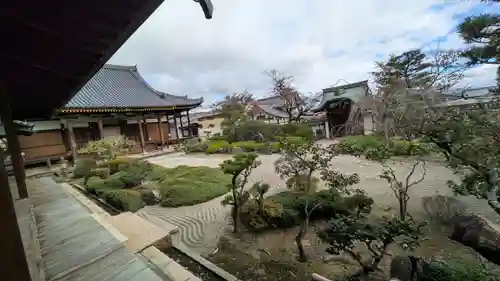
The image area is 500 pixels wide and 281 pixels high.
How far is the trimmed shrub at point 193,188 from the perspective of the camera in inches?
266

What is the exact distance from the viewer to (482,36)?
5.97m

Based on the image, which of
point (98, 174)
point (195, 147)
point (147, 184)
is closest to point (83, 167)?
point (98, 174)

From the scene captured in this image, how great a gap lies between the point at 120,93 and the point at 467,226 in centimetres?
1869

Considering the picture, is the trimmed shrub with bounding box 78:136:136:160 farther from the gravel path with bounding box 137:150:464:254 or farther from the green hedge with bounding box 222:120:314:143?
the green hedge with bounding box 222:120:314:143

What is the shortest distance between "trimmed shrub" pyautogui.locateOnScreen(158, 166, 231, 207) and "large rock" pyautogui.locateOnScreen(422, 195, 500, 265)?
14.0 feet

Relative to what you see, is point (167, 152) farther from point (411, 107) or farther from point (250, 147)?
point (411, 107)

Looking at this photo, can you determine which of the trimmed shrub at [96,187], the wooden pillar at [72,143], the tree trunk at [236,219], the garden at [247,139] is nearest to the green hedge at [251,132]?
the garden at [247,139]

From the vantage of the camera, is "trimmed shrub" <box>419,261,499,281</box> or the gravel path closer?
"trimmed shrub" <box>419,261,499,281</box>

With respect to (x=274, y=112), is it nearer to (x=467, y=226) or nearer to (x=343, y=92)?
(x=343, y=92)

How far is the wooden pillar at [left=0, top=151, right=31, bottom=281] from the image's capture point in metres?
0.98

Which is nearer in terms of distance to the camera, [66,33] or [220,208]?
[66,33]

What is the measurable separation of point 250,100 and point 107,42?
2980cm

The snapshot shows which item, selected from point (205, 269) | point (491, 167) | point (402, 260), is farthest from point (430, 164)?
point (205, 269)

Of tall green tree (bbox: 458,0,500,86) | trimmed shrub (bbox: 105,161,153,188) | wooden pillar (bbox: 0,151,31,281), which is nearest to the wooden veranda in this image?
wooden pillar (bbox: 0,151,31,281)
